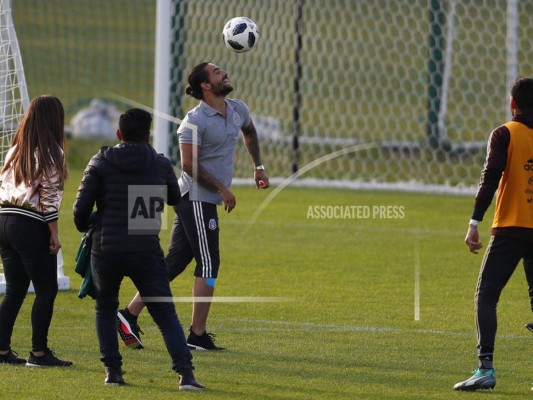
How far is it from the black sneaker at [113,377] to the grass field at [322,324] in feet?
0.20

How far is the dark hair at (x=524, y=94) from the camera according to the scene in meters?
6.80

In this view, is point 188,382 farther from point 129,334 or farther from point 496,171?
point 496,171

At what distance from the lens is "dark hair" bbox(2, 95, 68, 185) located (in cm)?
717

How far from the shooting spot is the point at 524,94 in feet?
22.4

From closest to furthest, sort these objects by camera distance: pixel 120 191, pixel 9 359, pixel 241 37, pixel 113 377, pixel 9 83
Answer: pixel 120 191
pixel 113 377
pixel 9 359
pixel 241 37
pixel 9 83

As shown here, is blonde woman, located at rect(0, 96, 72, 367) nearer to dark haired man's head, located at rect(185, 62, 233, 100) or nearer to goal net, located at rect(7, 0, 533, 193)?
dark haired man's head, located at rect(185, 62, 233, 100)

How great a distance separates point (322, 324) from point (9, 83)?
3580 millimetres

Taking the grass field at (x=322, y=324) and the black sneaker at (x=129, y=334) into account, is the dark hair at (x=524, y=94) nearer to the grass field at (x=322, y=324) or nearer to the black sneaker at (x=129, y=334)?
the grass field at (x=322, y=324)

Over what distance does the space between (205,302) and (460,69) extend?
1193 cm

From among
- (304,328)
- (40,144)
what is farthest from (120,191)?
(304,328)

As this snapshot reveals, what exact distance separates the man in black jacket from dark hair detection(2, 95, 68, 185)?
549mm

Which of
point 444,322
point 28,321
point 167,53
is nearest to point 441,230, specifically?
point 167,53

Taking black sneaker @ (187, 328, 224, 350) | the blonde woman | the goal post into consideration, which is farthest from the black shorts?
the goal post

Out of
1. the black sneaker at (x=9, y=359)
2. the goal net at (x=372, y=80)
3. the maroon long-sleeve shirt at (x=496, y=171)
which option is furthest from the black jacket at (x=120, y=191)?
the goal net at (x=372, y=80)
